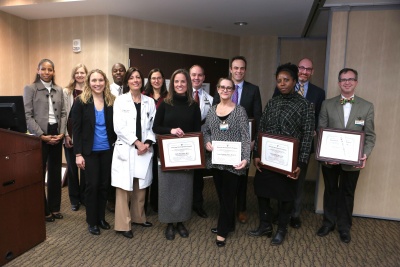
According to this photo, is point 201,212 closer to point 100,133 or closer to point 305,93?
point 100,133

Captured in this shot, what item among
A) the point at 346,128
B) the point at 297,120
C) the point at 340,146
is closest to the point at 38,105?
the point at 297,120

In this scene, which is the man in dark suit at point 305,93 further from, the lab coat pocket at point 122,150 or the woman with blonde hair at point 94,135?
the woman with blonde hair at point 94,135

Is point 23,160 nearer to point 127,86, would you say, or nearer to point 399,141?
point 127,86

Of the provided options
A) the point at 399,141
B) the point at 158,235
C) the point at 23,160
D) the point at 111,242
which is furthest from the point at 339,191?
the point at 23,160

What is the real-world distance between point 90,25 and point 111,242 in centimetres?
331

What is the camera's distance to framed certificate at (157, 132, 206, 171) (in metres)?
3.02

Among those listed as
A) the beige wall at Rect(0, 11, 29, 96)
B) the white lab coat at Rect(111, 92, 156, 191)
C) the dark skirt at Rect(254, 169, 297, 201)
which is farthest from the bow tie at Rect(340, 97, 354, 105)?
the beige wall at Rect(0, 11, 29, 96)

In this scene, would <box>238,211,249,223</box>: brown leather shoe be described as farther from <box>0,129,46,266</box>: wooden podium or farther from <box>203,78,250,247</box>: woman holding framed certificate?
<box>0,129,46,266</box>: wooden podium

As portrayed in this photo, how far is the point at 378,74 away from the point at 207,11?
2.33m

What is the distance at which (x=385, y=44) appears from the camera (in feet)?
12.3

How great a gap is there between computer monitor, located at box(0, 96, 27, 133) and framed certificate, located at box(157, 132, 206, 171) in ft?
3.91

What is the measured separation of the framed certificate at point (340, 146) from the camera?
3.11 meters

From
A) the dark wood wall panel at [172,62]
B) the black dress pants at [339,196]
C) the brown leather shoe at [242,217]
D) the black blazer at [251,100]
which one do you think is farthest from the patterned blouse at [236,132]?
the dark wood wall panel at [172,62]

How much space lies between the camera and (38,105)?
11.5ft
